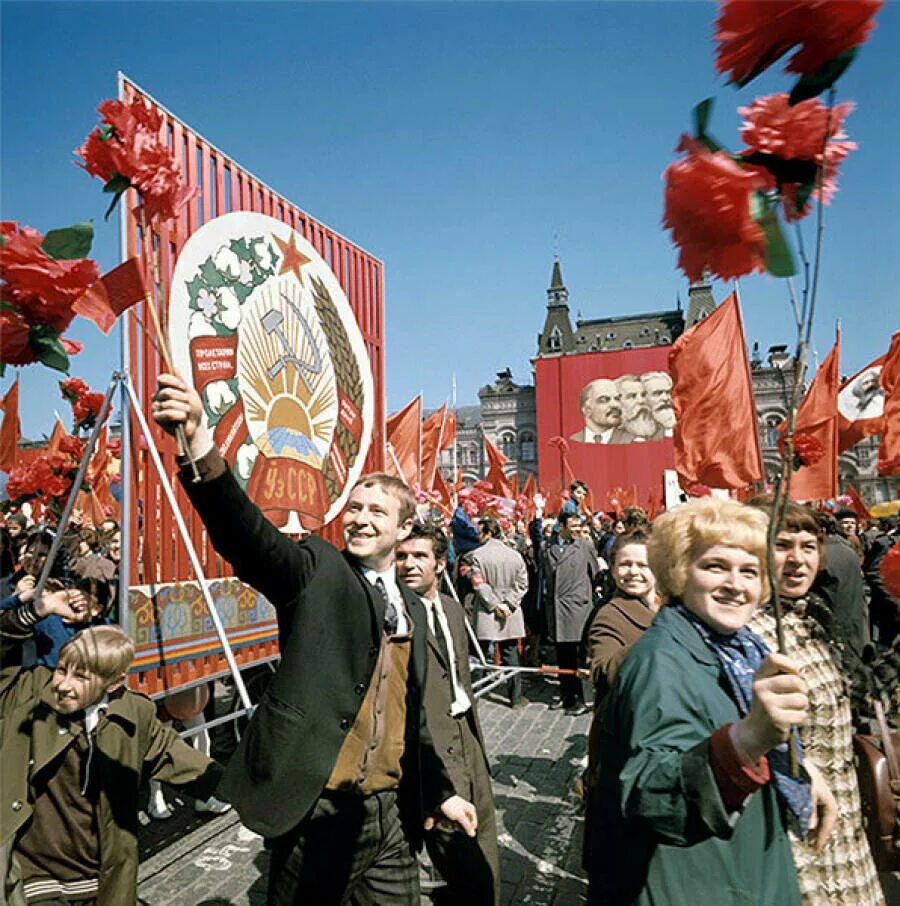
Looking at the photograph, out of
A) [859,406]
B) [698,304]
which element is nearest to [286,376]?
[859,406]

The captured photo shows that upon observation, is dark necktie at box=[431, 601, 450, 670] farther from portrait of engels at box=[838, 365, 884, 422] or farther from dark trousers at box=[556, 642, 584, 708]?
portrait of engels at box=[838, 365, 884, 422]

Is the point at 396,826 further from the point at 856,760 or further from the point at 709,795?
the point at 856,760

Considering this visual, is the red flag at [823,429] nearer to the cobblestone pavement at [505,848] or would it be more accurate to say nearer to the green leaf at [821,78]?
the cobblestone pavement at [505,848]

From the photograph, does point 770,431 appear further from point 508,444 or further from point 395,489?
point 395,489

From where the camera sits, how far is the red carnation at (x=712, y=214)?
1.32 m

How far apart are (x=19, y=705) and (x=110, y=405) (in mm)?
1525

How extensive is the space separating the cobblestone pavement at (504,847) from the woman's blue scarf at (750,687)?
2.16 meters

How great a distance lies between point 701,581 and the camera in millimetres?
1721

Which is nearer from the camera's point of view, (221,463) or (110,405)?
(221,463)

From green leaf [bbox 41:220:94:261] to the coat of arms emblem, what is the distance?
1.67 metres

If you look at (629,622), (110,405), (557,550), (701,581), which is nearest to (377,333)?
(557,550)

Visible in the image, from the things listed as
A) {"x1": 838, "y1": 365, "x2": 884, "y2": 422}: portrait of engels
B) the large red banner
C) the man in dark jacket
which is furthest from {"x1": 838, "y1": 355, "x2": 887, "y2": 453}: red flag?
the large red banner

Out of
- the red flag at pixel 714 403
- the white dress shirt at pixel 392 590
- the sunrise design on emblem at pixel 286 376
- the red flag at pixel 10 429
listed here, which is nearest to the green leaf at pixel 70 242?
the white dress shirt at pixel 392 590

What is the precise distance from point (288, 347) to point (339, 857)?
11.8ft
